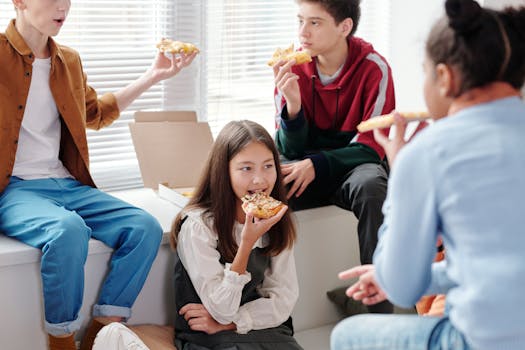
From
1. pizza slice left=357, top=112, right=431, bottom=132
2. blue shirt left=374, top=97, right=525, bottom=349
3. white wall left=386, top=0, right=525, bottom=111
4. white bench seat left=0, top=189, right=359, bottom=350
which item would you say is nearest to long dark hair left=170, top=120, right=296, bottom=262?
white bench seat left=0, top=189, right=359, bottom=350

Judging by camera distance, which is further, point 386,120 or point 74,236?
point 74,236

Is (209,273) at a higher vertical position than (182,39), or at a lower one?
lower

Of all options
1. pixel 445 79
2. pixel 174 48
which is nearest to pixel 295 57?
pixel 174 48

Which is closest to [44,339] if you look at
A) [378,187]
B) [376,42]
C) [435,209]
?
[378,187]

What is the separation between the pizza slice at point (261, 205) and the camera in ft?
6.92

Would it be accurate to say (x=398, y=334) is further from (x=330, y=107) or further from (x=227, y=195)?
(x=330, y=107)

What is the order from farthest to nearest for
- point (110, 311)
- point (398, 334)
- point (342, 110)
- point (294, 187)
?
point (342, 110) → point (294, 187) → point (110, 311) → point (398, 334)

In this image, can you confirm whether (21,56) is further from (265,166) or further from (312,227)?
(312,227)

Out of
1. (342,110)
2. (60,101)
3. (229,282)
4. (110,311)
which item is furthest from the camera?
(342,110)

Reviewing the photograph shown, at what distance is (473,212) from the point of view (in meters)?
1.22

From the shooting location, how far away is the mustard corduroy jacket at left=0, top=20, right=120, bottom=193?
89.1 inches

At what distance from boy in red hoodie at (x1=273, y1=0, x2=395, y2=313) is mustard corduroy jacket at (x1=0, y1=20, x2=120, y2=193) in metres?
0.58

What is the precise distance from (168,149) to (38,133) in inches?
19.4

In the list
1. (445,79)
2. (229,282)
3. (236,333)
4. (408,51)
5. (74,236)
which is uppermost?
(445,79)
